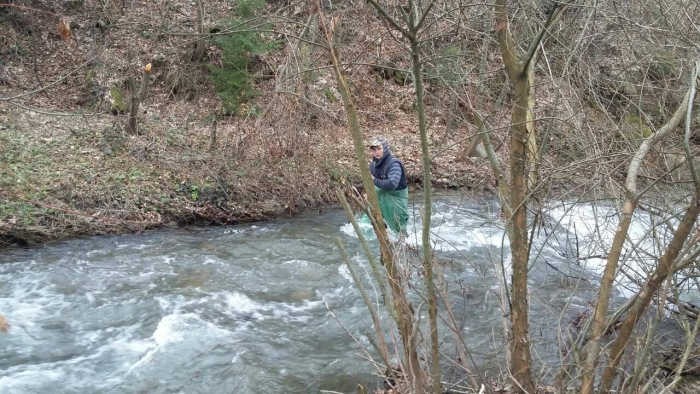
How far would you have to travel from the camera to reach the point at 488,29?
535 cm

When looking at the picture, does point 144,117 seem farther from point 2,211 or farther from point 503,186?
point 503,186

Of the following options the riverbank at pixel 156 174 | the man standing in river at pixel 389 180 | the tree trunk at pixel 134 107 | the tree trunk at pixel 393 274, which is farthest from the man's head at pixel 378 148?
the tree trunk at pixel 134 107

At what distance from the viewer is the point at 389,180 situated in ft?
28.0

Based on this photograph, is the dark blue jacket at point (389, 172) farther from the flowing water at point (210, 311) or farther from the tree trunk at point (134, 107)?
the tree trunk at point (134, 107)

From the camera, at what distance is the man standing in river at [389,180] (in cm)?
855

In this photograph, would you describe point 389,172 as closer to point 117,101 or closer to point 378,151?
point 378,151

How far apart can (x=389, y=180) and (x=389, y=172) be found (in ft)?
0.59

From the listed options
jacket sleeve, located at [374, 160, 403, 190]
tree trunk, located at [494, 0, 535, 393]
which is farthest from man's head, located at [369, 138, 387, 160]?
tree trunk, located at [494, 0, 535, 393]

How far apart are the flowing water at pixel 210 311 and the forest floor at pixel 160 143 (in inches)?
31.9

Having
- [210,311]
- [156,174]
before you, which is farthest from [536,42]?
[156,174]

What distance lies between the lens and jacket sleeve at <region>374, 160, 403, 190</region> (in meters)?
8.54

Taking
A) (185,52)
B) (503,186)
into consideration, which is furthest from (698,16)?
(185,52)

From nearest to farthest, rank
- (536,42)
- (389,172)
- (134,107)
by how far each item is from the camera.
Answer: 1. (536,42)
2. (389,172)
3. (134,107)

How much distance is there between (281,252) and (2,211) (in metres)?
4.31
